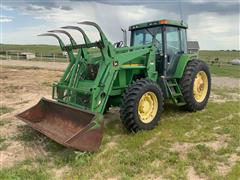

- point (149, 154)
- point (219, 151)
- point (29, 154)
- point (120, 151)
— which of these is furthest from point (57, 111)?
point (219, 151)

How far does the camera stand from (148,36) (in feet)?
24.8

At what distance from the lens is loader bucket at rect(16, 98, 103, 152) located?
4.83m

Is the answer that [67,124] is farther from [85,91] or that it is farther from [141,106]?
[141,106]

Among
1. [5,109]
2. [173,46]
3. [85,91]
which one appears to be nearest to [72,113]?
[85,91]

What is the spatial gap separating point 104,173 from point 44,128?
1969mm

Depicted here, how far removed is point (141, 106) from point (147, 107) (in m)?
0.20

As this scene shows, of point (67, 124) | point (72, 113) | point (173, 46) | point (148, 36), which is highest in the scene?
point (148, 36)

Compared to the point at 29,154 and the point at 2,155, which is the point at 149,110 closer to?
the point at 29,154

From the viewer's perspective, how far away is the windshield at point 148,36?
290 inches

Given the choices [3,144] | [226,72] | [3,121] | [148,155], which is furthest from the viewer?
[226,72]

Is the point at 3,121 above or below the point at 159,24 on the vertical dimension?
below

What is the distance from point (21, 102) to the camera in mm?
9562

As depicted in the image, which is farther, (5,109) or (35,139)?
(5,109)

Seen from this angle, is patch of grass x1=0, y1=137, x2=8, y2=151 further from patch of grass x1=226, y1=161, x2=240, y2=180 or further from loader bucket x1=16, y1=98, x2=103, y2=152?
patch of grass x1=226, y1=161, x2=240, y2=180
